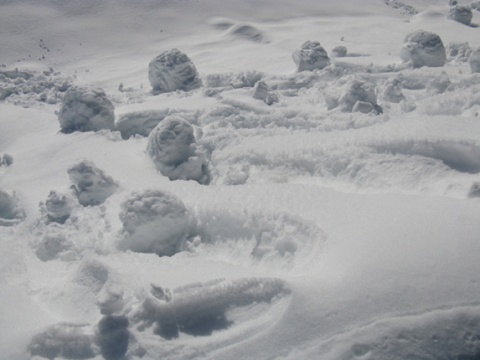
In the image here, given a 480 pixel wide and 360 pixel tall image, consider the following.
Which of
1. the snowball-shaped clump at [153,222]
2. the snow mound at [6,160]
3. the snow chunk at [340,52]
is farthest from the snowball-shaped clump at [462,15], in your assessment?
the snow mound at [6,160]

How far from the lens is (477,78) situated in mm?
5629

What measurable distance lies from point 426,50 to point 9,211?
6.39m

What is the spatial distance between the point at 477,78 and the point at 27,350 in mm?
5837

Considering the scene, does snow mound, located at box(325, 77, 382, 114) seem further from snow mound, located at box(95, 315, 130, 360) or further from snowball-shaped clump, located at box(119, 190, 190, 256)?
snow mound, located at box(95, 315, 130, 360)

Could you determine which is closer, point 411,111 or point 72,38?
point 411,111

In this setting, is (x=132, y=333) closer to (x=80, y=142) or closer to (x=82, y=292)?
(x=82, y=292)

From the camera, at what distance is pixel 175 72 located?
23.6ft

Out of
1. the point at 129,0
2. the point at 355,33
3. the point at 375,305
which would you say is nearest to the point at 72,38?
the point at 129,0

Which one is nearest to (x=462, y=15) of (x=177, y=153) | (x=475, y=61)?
(x=475, y=61)

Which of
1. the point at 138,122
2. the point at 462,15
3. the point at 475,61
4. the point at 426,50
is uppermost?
→ the point at 462,15

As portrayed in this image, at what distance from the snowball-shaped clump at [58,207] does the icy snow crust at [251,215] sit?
16mm

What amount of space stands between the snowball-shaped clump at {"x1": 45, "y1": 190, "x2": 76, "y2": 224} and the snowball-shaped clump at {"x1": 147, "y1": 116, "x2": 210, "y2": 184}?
3.25 ft

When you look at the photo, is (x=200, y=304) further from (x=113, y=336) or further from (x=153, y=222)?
(x=153, y=222)

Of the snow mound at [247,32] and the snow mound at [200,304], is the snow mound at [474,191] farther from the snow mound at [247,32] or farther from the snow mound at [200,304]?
the snow mound at [247,32]
